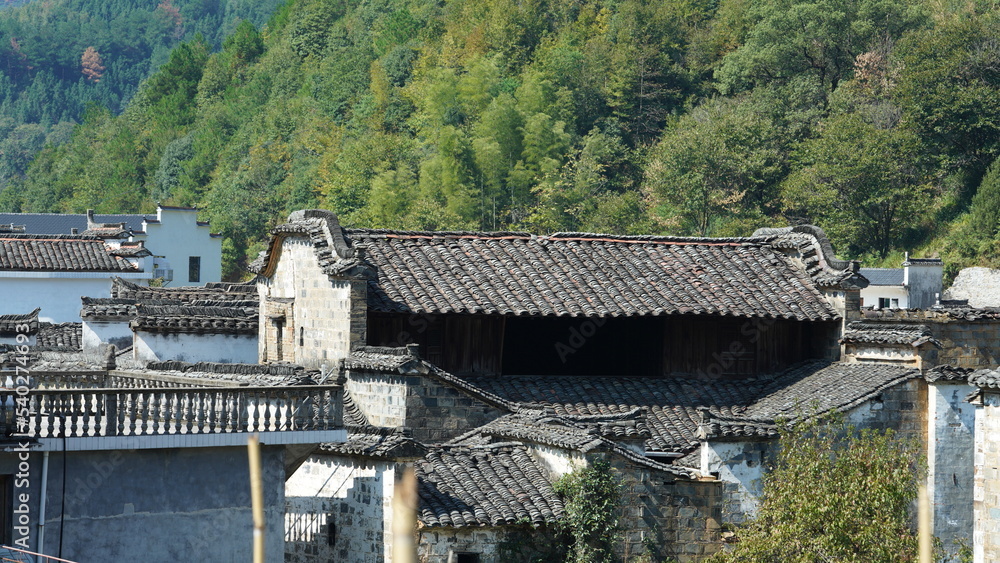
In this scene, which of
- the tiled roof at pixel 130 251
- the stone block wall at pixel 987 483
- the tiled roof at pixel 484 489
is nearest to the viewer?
the stone block wall at pixel 987 483

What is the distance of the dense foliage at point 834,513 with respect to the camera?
66.4ft

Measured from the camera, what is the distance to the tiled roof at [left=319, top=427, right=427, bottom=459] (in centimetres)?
2173

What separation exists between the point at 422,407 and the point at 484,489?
2735 millimetres

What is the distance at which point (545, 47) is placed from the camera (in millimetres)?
96438

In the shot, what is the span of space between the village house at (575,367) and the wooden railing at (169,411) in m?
1.70

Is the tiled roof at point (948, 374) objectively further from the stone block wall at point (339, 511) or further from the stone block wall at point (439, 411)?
the stone block wall at point (339, 511)

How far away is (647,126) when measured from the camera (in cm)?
8694

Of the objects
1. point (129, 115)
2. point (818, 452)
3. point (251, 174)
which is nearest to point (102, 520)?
point (818, 452)

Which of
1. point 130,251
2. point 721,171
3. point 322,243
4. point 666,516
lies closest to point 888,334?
point 666,516

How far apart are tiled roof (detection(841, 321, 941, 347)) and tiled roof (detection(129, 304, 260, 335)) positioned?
13488 millimetres

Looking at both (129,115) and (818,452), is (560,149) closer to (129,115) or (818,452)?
(818,452)

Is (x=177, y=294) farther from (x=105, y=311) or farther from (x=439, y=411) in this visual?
(x=439, y=411)

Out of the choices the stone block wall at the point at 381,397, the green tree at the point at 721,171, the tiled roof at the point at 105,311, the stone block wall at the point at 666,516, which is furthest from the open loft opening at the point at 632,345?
the green tree at the point at 721,171

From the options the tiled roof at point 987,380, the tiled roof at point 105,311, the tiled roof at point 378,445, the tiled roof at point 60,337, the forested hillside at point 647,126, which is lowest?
the tiled roof at point 378,445
